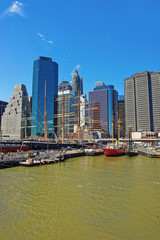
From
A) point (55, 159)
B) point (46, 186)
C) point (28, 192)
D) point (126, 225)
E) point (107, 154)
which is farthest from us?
point (107, 154)

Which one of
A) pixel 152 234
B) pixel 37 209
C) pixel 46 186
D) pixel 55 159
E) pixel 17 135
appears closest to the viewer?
pixel 152 234

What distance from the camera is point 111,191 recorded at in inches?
787

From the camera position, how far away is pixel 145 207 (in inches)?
614

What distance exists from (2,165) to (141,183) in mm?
28593

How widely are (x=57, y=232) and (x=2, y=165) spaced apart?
95.0 feet

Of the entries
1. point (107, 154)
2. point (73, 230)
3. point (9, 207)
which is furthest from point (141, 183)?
point (107, 154)

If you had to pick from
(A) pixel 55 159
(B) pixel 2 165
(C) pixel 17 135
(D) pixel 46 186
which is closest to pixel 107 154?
(A) pixel 55 159

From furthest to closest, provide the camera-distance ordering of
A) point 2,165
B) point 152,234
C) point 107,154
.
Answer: point 107,154 → point 2,165 → point 152,234

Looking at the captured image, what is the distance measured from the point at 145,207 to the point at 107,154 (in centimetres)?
4870

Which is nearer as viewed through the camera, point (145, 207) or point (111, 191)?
point (145, 207)

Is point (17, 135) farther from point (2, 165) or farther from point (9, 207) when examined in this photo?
point (9, 207)

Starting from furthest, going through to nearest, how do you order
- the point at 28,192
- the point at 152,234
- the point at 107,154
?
1. the point at 107,154
2. the point at 28,192
3. the point at 152,234

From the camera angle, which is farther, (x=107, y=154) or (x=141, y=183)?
(x=107, y=154)

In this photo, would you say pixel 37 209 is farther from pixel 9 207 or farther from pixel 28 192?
pixel 28 192
